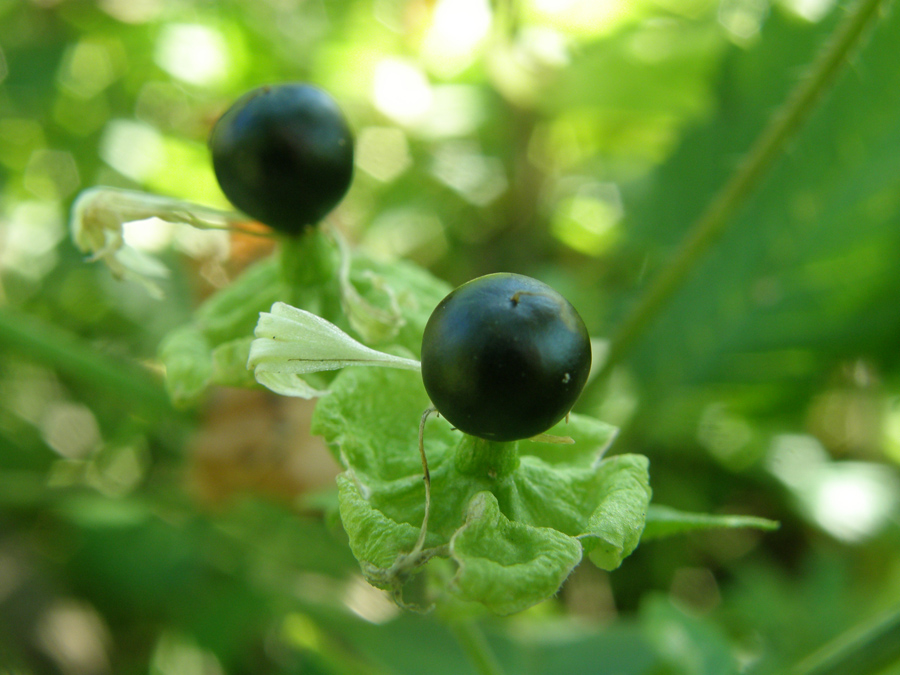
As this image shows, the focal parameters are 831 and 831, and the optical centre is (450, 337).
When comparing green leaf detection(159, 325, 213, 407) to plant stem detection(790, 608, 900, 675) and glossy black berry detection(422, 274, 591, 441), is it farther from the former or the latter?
plant stem detection(790, 608, 900, 675)

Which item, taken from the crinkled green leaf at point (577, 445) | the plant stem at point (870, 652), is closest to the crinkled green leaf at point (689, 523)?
the crinkled green leaf at point (577, 445)

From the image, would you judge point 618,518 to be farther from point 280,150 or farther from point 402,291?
point 280,150

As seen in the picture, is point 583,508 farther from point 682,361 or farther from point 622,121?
point 622,121

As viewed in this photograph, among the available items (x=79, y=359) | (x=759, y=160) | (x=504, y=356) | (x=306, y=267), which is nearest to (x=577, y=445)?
(x=504, y=356)

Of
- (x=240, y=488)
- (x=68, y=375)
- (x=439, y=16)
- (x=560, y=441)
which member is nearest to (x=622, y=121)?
(x=439, y=16)

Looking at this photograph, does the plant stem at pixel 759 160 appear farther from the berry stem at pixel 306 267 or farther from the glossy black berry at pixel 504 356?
the glossy black berry at pixel 504 356
